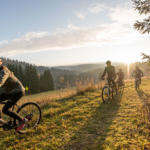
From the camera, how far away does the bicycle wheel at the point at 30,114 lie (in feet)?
15.4

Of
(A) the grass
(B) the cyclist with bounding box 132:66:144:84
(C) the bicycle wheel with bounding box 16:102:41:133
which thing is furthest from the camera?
(B) the cyclist with bounding box 132:66:144:84

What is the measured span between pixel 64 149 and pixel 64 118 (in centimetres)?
241

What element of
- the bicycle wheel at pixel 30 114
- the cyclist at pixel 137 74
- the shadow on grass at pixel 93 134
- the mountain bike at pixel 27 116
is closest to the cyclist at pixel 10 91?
the mountain bike at pixel 27 116

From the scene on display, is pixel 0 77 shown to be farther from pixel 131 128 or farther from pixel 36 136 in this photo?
pixel 131 128

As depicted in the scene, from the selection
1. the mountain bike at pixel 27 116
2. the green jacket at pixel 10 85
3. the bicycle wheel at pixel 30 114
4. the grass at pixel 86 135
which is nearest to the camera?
the grass at pixel 86 135

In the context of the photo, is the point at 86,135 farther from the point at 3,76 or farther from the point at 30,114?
the point at 3,76

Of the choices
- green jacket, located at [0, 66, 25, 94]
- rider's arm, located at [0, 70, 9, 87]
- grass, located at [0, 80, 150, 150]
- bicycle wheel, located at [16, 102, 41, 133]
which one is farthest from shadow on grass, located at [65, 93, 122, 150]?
rider's arm, located at [0, 70, 9, 87]

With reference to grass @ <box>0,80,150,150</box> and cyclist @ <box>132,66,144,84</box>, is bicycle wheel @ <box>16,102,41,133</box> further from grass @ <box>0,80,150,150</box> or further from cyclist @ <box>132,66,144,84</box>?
cyclist @ <box>132,66,144,84</box>

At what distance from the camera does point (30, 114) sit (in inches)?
191

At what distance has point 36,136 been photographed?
4.48 metres

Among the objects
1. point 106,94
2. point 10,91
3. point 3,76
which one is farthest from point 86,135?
point 106,94

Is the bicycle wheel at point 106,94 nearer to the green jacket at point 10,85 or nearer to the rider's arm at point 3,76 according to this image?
the green jacket at point 10,85

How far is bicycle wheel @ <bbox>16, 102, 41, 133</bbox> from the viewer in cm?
468

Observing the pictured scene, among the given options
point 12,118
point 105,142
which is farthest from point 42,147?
point 105,142
